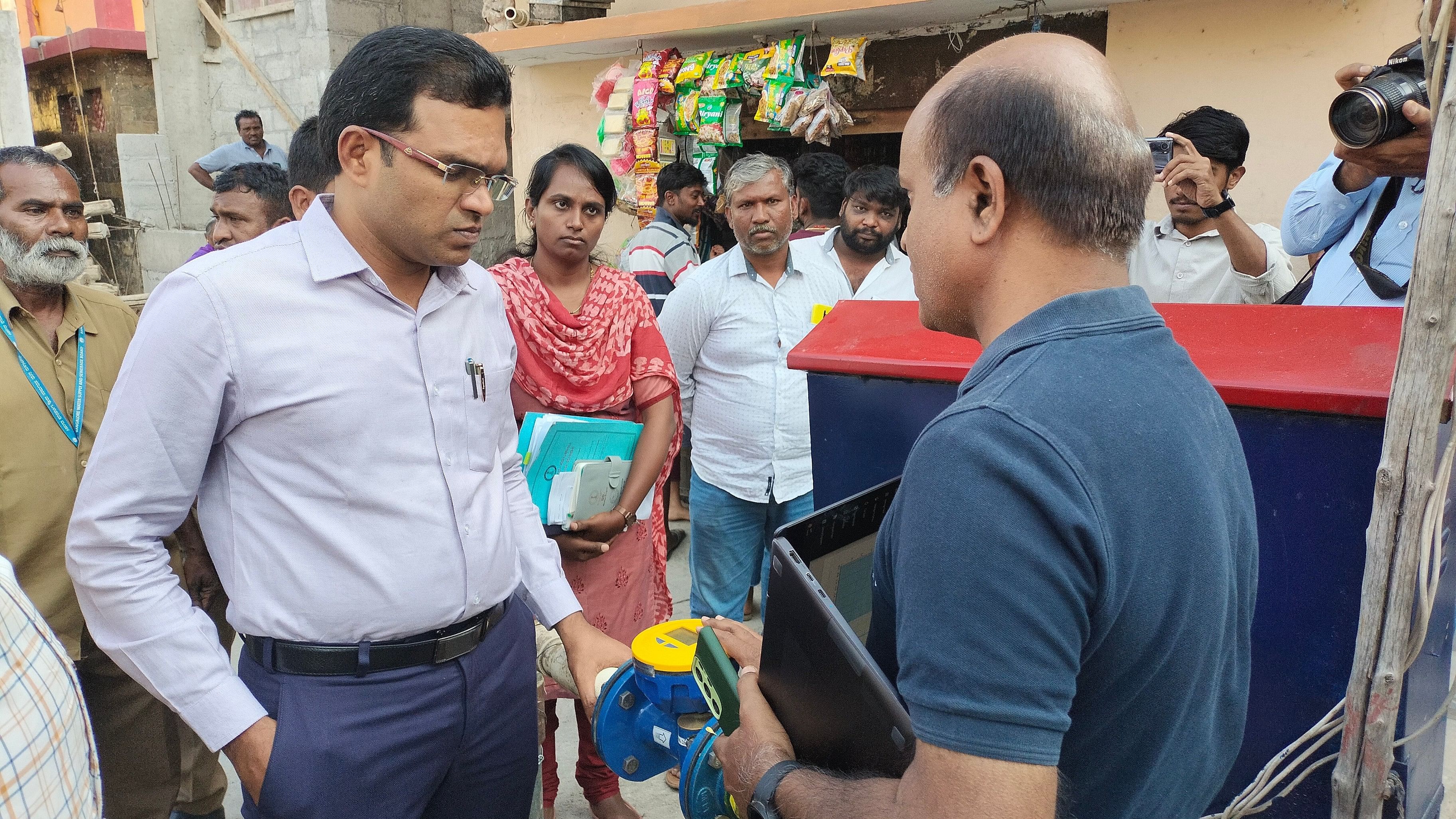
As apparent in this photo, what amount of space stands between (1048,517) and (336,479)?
108cm

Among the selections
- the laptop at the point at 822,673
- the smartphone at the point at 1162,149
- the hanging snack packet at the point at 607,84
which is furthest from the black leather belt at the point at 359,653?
the hanging snack packet at the point at 607,84

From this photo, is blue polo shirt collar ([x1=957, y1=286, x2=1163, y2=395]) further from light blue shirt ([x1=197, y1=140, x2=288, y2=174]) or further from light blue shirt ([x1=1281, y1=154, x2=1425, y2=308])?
light blue shirt ([x1=197, y1=140, x2=288, y2=174])

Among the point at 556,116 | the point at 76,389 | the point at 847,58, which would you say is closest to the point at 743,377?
the point at 76,389

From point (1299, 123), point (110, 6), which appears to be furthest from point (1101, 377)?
point (110, 6)

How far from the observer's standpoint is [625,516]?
259 cm

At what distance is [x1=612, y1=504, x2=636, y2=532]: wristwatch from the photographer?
8.47 feet

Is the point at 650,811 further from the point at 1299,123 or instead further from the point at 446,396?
the point at 1299,123

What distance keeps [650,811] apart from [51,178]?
2393 mm

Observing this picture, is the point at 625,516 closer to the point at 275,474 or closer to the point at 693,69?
the point at 275,474

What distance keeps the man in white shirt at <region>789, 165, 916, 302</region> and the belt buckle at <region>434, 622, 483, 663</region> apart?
245 centimetres

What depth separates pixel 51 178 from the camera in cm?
240

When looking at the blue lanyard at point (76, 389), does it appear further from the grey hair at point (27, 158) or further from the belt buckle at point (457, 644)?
the belt buckle at point (457, 644)

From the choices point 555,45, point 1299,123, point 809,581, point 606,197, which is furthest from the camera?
point 555,45

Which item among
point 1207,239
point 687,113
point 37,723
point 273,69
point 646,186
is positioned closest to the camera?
point 37,723
